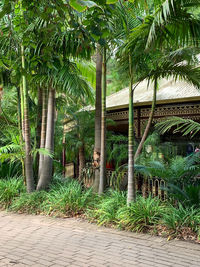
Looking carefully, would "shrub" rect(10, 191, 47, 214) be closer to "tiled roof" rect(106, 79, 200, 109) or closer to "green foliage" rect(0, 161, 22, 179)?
"green foliage" rect(0, 161, 22, 179)

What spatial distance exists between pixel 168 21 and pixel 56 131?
679 centimetres

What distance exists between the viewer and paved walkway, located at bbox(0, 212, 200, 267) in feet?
16.9

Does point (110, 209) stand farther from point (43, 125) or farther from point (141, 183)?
point (43, 125)

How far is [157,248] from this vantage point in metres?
5.75

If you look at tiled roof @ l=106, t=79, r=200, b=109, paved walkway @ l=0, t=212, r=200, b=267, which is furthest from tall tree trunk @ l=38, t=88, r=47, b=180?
paved walkway @ l=0, t=212, r=200, b=267

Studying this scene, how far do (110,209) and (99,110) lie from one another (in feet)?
10.5

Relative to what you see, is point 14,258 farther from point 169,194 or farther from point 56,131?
point 56,131

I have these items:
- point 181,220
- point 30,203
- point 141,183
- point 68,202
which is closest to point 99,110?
point 141,183

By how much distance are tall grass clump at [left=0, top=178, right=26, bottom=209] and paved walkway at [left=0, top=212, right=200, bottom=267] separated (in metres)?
1.98

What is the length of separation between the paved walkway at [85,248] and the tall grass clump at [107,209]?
A: 27 centimetres

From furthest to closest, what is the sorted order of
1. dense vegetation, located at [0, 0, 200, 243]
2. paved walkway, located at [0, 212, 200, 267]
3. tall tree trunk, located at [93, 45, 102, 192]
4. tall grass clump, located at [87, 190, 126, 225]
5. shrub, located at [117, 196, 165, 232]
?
1. tall tree trunk, located at [93, 45, 102, 192]
2. tall grass clump, located at [87, 190, 126, 225]
3. shrub, located at [117, 196, 165, 232]
4. dense vegetation, located at [0, 0, 200, 243]
5. paved walkway, located at [0, 212, 200, 267]

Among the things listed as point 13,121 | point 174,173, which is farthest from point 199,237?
point 13,121

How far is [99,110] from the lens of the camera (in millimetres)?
9641

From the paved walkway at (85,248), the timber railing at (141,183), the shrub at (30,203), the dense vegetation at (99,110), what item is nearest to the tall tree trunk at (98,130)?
the dense vegetation at (99,110)
